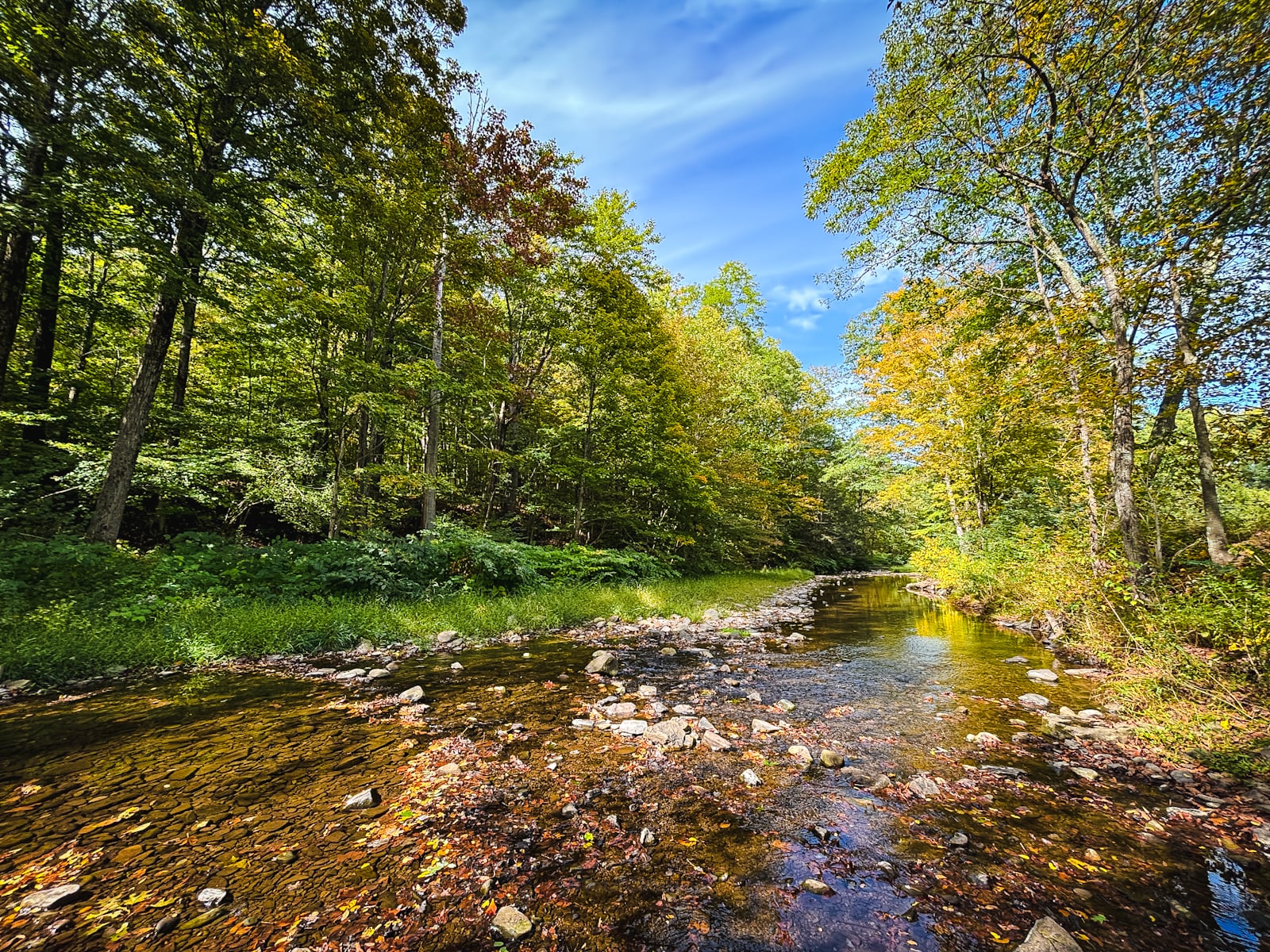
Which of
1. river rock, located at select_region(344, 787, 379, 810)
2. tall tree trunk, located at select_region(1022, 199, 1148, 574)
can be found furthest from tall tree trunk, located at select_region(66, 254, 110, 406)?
tall tree trunk, located at select_region(1022, 199, 1148, 574)

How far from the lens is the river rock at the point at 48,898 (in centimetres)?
214

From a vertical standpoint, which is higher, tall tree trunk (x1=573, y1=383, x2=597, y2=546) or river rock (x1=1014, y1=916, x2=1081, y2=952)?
tall tree trunk (x1=573, y1=383, x2=597, y2=546)

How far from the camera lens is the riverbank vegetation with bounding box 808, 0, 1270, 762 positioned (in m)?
4.46

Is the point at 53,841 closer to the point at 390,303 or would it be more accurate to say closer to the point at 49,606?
the point at 49,606

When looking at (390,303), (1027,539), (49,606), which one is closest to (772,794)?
(49,606)

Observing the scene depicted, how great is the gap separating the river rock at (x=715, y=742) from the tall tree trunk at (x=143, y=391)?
10.8 metres

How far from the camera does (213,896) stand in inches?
89.5

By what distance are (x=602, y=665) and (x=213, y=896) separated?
15.6ft

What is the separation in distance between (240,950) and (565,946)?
1.43 metres

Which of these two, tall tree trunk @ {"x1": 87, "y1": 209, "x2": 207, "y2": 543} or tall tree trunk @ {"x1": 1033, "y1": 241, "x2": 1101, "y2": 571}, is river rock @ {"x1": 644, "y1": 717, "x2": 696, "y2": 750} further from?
tall tree trunk @ {"x1": 87, "y1": 209, "x2": 207, "y2": 543}

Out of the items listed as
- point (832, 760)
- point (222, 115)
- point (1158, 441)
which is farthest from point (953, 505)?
point (222, 115)

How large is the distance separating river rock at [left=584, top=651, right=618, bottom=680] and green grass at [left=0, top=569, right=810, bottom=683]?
2665 mm

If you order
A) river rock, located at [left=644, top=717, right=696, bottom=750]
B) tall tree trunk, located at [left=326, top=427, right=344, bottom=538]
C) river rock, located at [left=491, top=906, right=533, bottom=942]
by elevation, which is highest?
tall tree trunk, located at [left=326, top=427, right=344, bottom=538]

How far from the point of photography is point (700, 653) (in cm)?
794
